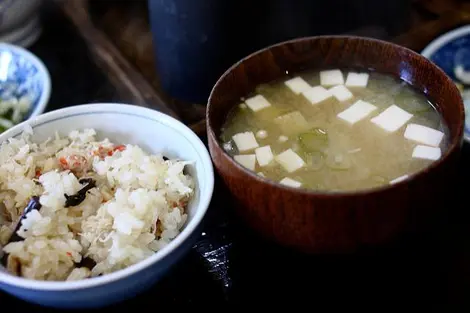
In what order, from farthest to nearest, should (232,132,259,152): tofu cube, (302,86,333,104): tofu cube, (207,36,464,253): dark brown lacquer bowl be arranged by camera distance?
(302,86,333,104): tofu cube → (232,132,259,152): tofu cube → (207,36,464,253): dark brown lacquer bowl

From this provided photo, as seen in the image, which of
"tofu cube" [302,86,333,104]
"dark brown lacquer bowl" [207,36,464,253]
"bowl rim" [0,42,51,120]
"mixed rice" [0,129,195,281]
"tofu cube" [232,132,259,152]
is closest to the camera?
"dark brown lacquer bowl" [207,36,464,253]

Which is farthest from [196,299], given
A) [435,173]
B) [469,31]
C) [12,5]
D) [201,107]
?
[12,5]

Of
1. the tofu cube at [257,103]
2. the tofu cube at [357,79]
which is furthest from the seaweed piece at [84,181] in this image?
the tofu cube at [357,79]

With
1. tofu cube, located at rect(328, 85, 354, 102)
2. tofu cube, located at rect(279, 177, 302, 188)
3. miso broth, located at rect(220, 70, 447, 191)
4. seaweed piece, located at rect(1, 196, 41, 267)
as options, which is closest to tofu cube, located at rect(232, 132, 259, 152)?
miso broth, located at rect(220, 70, 447, 191)

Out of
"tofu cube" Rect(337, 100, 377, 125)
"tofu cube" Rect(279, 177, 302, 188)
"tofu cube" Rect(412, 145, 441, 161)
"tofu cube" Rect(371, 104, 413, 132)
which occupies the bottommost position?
"tofu cube" Rect(412, 145, 441, 161)

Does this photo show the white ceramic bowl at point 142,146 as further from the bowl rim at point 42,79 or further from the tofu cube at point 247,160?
the bowl rim at point 42,79

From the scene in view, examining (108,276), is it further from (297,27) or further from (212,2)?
(297,27)

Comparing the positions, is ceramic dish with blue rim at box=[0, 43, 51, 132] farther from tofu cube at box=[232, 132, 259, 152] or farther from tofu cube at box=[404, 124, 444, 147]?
tofu cube at box=[404, 124, 444, 147]
